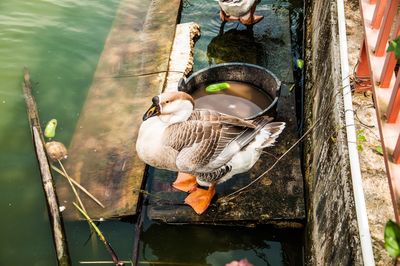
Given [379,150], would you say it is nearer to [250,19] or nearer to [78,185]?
[78,185]

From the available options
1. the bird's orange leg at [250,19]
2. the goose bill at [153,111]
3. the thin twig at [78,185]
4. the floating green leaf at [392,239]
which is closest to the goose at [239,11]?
the bird's orange leg at [250,19]

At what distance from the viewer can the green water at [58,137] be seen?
3980 mm

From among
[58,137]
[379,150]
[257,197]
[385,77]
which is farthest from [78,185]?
[385,77]

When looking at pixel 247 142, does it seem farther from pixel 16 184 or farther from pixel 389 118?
pixel 16 184

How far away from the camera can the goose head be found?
3.74 meters

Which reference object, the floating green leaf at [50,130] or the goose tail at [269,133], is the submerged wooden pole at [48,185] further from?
the goose tail at [269,133]

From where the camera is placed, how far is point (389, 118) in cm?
259

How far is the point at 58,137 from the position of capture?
498 cm

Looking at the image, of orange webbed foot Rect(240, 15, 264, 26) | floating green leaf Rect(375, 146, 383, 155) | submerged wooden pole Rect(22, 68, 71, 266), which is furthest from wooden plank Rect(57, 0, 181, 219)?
floating green leaf Rect(375, 146, 383, 155)

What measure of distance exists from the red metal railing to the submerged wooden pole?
2.82 meters

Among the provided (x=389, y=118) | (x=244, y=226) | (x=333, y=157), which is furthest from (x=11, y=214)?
(x=389, y=118)

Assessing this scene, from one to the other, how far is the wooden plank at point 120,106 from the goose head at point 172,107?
0.89m

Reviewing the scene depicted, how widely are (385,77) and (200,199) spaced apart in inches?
82.8

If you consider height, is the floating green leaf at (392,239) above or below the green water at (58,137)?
above
